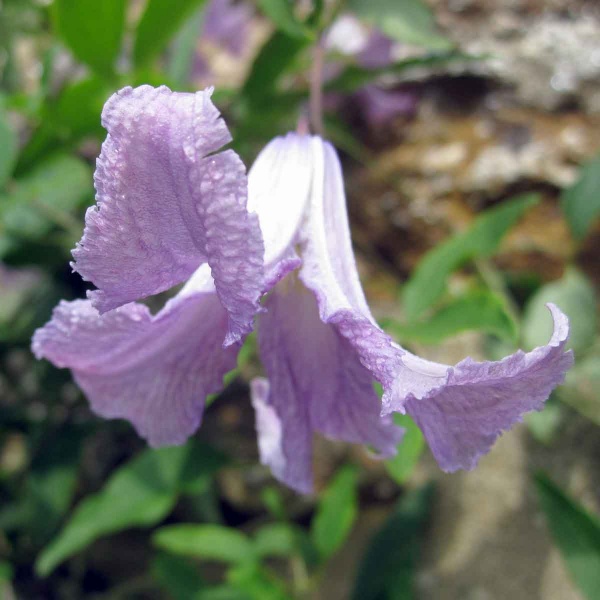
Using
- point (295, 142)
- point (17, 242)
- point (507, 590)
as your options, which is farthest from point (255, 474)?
point (295, 142)

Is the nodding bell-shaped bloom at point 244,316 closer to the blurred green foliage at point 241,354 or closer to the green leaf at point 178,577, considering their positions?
the blurred green foliage at point 241,354

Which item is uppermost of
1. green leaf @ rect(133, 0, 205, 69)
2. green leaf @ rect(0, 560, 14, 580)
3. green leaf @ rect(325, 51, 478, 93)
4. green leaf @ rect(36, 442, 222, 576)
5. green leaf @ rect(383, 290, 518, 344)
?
green leaf @ rect(133, 0, 205, 69)

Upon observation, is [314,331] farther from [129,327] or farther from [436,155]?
[436,155]

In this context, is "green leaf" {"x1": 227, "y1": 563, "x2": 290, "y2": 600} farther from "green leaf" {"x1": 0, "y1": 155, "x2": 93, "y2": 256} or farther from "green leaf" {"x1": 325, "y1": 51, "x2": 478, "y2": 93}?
"green leaf" {"x1": 325, "y1": 51, "x2": 478, "y2": 93}

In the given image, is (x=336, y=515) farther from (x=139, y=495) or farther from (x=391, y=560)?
(x=139, y=495)

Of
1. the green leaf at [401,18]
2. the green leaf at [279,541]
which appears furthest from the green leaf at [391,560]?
the green leaf at [401,18]

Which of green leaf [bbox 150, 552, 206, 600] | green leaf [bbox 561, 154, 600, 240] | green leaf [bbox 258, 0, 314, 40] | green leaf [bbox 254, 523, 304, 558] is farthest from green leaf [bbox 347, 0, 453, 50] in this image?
green leaf [bbox 150, 552, 206, 600]

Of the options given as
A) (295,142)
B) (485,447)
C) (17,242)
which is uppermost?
(295,142)

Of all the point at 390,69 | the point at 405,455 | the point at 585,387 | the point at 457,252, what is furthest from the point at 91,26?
the point at 585,387
